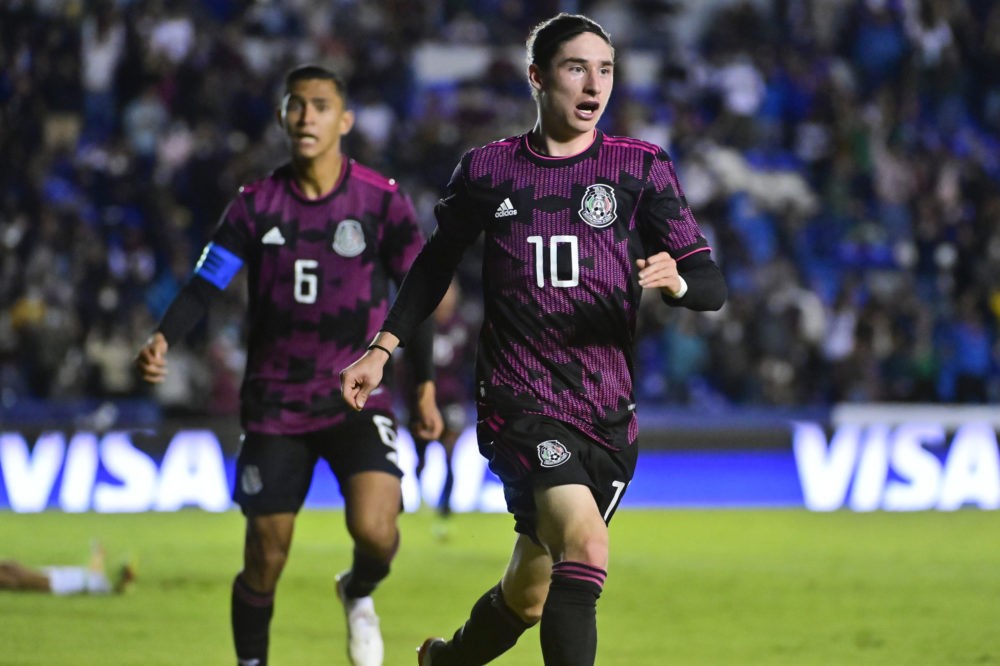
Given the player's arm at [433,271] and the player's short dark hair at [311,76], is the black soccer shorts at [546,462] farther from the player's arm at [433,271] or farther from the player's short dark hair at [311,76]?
the player's short dark hair at [311,76]

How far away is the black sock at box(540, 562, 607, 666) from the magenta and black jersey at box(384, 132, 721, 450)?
0.54 meters

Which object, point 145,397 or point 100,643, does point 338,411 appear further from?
point 145,397

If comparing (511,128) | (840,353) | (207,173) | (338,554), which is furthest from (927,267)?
(338,554)

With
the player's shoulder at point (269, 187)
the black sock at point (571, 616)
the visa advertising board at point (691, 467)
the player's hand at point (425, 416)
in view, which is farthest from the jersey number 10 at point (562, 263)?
the visa advertising board at point (691, 467)

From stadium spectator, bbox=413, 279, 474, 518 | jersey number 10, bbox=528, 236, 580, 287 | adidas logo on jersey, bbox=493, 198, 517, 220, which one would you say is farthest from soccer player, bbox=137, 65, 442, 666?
stadium spectator, bbox=413, 279, 474, 518

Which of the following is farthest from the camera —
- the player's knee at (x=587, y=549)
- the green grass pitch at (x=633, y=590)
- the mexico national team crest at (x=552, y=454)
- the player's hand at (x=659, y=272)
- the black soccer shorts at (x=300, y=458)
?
the green grass pitch at (x=633, y=590)

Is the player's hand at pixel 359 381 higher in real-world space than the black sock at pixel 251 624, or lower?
higher

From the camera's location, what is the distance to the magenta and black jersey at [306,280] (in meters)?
6.62

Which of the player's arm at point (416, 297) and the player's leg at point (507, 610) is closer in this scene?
the player's leg at point (507, 610)

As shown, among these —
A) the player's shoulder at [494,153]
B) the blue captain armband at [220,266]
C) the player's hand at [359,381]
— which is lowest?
the player's hand at [359,381]

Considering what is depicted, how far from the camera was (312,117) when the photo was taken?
267 inches

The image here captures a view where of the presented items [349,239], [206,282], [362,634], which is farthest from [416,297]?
[362,634]

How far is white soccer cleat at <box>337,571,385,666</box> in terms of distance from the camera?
6863mm

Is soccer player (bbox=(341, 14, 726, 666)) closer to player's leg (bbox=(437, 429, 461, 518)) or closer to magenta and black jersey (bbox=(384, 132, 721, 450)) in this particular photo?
magenta and black jersey (bbox=(384, 132, 721, 450))
